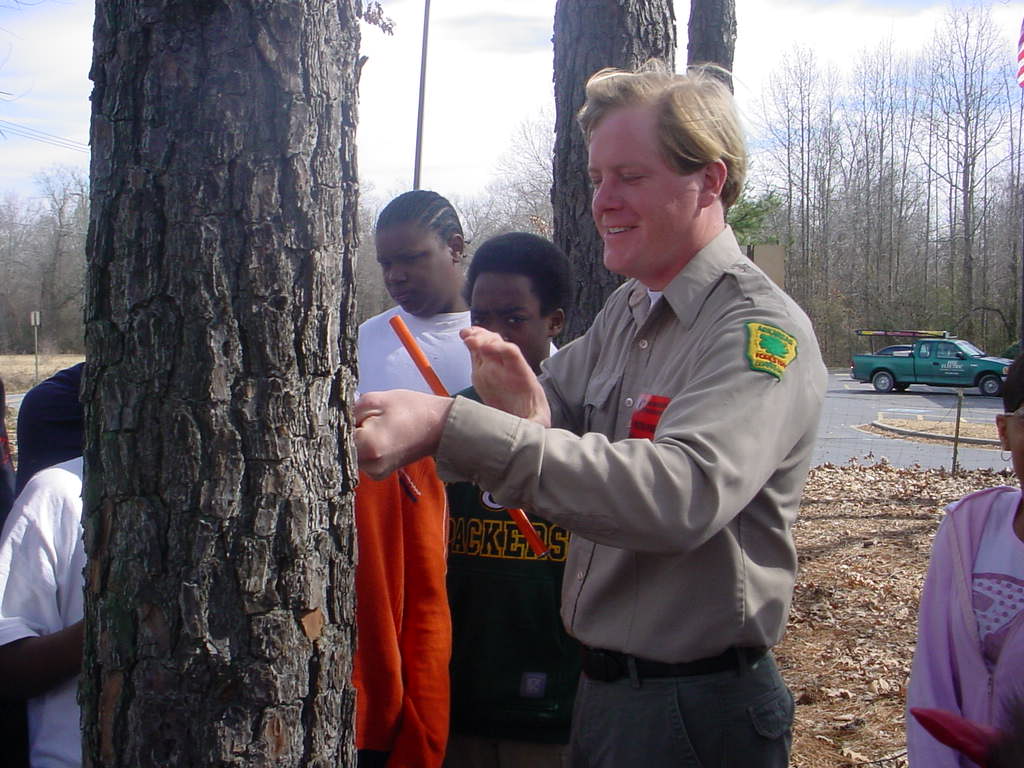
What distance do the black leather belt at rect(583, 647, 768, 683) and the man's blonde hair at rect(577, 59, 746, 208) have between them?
2.95 feet

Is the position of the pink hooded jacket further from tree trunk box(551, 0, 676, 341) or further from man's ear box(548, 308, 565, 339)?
tree trunk box(551, 0, 676, 341)

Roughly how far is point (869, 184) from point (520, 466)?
54.0m

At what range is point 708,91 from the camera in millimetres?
1867

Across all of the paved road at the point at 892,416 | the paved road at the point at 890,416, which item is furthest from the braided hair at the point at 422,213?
the paved road at the point at 892,416

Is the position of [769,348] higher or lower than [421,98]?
lower

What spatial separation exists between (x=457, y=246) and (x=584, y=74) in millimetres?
1470

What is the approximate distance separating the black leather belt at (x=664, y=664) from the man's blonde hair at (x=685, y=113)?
0.90 metres

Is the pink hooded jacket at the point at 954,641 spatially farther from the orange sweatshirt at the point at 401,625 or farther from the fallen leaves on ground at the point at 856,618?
the fallen leaves on ground at the point at 856,618

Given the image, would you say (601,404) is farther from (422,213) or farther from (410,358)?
(422,213)

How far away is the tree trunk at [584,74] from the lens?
4.59 meters

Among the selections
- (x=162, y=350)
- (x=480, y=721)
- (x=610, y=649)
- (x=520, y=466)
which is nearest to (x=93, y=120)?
(x=162, y=350)

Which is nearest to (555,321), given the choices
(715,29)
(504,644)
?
(504,644)

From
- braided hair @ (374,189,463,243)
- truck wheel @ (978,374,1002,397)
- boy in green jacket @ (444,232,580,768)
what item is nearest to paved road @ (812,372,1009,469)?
truck wheel @ (978,374,1002,397)

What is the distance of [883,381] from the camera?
99.7 ft
